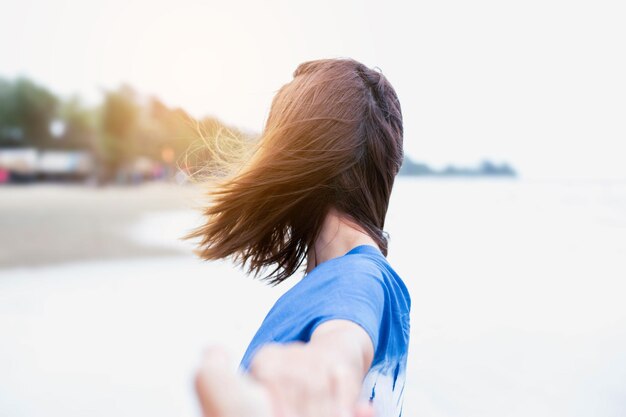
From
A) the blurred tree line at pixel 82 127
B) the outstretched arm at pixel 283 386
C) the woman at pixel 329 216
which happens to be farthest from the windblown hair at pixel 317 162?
the blurred tree line at pixel 82 127

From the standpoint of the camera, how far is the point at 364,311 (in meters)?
0.52

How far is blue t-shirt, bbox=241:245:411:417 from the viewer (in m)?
0.53

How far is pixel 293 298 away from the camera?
2.06 ft

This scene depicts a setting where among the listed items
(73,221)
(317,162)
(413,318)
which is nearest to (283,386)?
(317,162)

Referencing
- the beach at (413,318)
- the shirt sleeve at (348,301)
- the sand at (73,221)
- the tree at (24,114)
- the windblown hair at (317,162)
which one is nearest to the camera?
the shirt sleeve at (348,301)

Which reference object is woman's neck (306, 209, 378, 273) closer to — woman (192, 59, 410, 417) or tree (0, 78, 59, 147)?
woman (192, 59, 410, 417)

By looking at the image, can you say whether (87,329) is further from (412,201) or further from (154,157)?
(154,157)

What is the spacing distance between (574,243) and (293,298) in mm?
8684

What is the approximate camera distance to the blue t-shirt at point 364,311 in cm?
53

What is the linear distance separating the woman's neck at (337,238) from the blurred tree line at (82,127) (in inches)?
802

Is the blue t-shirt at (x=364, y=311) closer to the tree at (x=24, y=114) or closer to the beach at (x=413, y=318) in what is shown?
the beach at (x=413, y=318)

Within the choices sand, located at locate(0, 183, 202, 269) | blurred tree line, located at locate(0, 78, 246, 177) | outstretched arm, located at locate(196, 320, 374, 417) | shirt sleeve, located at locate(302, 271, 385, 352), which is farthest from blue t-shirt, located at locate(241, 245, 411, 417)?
blurred tree line, located at locate(0, 78, 246, 177)

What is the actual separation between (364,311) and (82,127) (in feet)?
83.1

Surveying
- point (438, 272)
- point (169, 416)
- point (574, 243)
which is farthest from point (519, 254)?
point (169, 416)
